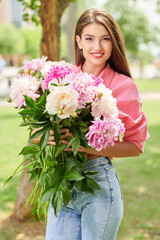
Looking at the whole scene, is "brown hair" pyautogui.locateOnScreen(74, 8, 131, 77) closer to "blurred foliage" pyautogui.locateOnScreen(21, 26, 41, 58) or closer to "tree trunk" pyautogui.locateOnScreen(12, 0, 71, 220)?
"tree trunk" pyautogui.locateOnScreen(12, 0, 71, 220)

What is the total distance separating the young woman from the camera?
81.2 inches

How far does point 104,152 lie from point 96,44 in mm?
632

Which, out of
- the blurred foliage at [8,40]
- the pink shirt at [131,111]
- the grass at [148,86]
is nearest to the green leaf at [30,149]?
the pink shirt at [131,111]

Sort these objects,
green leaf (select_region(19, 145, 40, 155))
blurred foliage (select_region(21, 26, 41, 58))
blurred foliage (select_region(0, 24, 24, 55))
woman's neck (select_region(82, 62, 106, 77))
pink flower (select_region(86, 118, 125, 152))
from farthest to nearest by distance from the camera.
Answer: blurred foliage (select_region(21, 26, 41, 58)) → blurred foliage (select_region(0, 24, 24, 55)) → woman's neck (select_region(82, 62, 106, 77)) → green leaf (select_region(19, 145, 40, 155)) → pink flower (select_region(86, 118, 125, 152))

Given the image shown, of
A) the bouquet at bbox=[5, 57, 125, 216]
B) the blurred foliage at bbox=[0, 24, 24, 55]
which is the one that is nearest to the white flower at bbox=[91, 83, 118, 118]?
the bouquet at bbox=[5, 57, 125, 216]

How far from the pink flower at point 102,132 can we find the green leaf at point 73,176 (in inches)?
7.9

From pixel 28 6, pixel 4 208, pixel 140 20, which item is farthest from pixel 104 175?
pixel 140 20

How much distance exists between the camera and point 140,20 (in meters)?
36.9

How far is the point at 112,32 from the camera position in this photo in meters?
2.21

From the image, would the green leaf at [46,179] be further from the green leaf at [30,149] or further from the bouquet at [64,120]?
the green leaf at [30,149]

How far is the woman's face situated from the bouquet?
267 mm

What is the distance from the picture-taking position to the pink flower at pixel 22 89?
77.4 inches

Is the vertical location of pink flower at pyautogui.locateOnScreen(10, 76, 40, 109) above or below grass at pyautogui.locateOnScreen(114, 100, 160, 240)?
above

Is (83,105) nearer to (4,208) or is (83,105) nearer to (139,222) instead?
(139,222)
